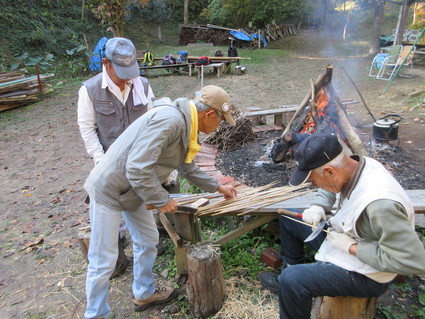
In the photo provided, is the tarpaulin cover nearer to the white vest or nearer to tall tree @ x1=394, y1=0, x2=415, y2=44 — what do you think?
tall tree @ x1=394, y1=0, x2=415, y2=44

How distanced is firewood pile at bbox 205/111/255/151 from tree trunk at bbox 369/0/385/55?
1307cm

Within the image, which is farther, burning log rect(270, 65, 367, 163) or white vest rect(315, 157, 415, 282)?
burning log rect(270, 65, 367, 163)

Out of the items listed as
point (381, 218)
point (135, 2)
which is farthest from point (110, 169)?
point (135, 2)

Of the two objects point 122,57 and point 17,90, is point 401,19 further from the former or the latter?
point 17,90

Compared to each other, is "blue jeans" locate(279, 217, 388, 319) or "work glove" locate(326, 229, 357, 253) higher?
"work glove" locate(326, 229, 357, 253)

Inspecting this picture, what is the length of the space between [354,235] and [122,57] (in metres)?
2.13

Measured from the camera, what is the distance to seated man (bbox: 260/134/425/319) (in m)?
1.54

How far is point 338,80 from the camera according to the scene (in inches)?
437

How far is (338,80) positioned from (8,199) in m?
10.6

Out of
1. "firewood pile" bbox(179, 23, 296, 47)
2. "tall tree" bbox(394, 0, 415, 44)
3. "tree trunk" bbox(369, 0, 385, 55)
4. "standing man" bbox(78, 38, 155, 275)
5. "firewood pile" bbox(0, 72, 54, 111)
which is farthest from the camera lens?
"firewood pile" bbox(179, 23, 296, 47)

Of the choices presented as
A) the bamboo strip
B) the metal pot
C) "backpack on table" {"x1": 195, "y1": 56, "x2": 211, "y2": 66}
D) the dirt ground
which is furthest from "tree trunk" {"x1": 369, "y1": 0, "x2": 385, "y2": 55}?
the bamboo strip

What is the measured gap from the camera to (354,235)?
1816 millimetres

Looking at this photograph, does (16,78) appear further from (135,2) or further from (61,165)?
(135,2)

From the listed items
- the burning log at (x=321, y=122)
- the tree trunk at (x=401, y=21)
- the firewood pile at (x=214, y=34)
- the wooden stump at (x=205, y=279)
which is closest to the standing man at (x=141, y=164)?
the wooden stump at (x=205, y=279)
